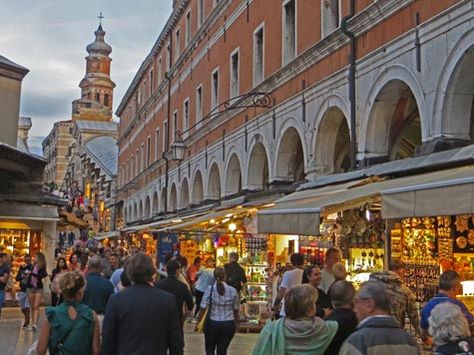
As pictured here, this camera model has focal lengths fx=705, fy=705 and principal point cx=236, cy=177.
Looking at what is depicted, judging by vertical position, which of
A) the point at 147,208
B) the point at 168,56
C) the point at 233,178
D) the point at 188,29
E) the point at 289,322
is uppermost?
the point at 168,56

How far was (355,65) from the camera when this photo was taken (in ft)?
46.8

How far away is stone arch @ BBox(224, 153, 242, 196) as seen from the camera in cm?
2389

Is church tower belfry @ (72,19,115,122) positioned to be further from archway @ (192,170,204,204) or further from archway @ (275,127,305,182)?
archway @ (275,127,305,182)

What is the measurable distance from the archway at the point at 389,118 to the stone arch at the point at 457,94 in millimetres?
1686

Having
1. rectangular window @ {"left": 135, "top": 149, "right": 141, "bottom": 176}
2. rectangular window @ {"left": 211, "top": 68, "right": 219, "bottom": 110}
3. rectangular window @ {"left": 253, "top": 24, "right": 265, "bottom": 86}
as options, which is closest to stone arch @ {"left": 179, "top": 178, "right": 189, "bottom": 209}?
rectangular window @ {"left": 211, "top": 68, "right": 219, "bottom": 110}

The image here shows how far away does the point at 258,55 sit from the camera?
21.2 metres

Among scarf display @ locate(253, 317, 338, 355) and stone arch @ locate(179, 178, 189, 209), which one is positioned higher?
stone arch @ locate(179, 178, 189, 209)

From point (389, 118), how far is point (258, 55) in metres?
8.12

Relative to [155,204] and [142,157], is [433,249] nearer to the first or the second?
[155,204]

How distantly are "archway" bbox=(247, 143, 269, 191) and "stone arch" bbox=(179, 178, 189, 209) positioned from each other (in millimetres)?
9669

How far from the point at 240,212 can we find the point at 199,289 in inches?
108

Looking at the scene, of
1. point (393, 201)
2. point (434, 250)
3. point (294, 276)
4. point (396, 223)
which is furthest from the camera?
point (396, 223)

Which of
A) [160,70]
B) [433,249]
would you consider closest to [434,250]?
[433,249]

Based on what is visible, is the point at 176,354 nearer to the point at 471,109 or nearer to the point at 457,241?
the point at 457,241
